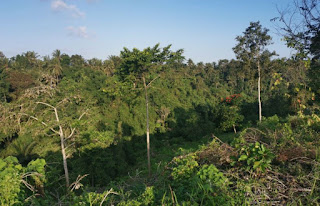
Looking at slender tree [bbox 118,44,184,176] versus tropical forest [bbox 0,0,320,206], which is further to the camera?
slender tree [bbox 118,44,184,176]

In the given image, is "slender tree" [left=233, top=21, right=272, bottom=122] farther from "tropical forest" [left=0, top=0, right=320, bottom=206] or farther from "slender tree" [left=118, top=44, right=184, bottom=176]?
"slender tree" [left=118, top=44, right=184, bottom=176]

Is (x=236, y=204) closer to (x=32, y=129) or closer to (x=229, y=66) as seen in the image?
(x=32, y=129)

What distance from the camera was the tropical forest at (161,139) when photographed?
111 inches

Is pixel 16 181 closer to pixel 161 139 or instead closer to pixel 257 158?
pixel 257 158

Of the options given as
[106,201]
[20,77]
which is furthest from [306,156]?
[20,77]

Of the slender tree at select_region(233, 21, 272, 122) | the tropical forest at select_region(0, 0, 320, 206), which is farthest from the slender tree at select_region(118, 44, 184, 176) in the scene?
the slender tree at select_region(233, 21, 272, 122)

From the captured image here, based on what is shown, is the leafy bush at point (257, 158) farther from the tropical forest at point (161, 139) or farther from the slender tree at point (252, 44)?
the slender tree at point (252, 44)

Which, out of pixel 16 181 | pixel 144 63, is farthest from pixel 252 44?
pixel 16 181

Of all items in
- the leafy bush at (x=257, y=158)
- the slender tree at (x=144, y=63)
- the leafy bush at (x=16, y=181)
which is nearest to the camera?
the leafy bush at (x=16, y=181)

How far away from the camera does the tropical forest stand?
2820 mm

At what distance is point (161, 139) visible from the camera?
24.5 metres

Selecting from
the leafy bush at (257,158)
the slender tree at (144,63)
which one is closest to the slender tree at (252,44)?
the slender tree at (144,63)

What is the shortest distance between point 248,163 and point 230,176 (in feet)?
1.22

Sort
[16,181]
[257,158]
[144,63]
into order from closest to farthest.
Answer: [16,181] → [257,158] → [144,63]
